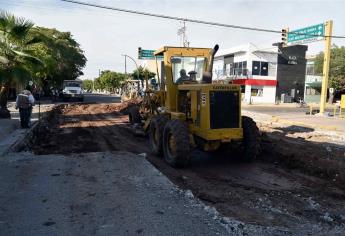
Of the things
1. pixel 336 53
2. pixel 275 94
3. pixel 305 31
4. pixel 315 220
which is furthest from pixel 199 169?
pixel 336 53

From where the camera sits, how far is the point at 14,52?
17.8m

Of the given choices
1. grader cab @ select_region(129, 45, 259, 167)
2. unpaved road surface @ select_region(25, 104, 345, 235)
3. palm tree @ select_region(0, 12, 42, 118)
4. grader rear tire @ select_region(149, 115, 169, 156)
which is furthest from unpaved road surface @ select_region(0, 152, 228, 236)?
palm tree @ select_region(0, 12, 42, 118)

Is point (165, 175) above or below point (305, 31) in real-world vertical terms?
below

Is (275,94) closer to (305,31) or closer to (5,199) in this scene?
(305,31)

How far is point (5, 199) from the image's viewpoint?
280 inches

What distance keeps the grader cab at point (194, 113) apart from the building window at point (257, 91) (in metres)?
45.4

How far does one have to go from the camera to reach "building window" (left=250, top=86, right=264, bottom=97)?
2221 inches

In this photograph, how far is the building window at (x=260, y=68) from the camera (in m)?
56.3

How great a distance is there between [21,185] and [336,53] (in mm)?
57452

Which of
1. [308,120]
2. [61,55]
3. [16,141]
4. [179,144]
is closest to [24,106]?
[16,141]

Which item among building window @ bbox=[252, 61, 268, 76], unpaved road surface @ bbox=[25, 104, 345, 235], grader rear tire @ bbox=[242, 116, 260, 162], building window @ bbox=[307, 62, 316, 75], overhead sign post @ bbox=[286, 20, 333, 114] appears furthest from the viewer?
building window @ bbox=[307, 62, 316, 75]

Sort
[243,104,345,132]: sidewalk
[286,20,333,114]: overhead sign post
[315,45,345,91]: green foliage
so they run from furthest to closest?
[315,45,345,91]: green foliage → [286,20,333,114]: overhead sign post → [243,104,345,132]: sidewalk

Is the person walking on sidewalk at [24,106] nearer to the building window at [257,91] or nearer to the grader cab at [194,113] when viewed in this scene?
the grader cab at [194,113]

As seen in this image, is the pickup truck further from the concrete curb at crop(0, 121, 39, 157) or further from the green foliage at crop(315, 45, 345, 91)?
the green foliage at crop(315, 45, 345, 91)
